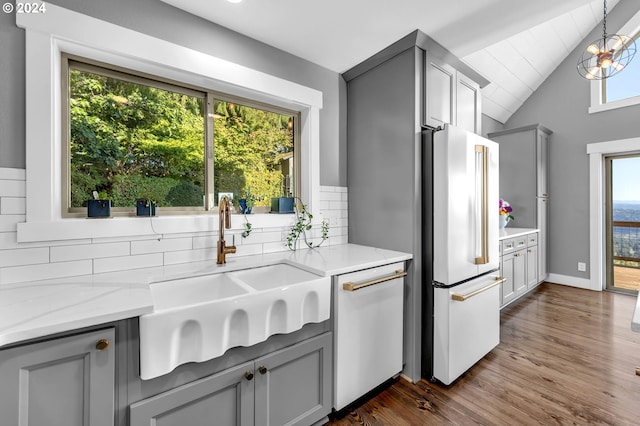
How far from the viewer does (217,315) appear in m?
1.20

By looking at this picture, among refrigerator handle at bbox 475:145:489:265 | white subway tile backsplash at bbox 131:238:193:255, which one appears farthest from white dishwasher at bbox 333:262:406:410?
white subway tile backsplash at bbox 131:238:193:255

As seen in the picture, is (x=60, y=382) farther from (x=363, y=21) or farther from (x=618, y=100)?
(x=618, y=100)

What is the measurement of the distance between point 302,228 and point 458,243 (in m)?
1.15

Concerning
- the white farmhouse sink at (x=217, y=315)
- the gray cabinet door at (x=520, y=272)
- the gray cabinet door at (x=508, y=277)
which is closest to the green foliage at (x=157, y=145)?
the white farmhouse sink at (x=217, y=315)

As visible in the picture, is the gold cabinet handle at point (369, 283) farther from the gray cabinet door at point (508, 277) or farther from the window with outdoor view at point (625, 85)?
the window with outdoor view at point (625, 85)

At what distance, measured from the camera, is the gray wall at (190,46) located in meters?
1.37

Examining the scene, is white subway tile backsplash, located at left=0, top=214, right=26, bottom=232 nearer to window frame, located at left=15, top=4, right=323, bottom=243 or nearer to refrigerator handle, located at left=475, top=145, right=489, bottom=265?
window frame, located at left=15, top=4, right=323, bottom=243

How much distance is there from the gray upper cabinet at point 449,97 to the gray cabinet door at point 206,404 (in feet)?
6.56

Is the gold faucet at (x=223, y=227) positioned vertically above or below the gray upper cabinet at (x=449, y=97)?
below

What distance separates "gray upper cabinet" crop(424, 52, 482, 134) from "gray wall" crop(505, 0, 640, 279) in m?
2.90

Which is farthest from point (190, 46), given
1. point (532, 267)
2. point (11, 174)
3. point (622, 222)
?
point (622, 222)

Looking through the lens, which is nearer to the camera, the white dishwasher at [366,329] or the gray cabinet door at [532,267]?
the white dishwasher at [366,329]

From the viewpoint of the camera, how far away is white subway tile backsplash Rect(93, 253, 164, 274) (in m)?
1.57

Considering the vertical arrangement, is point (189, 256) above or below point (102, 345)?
above
